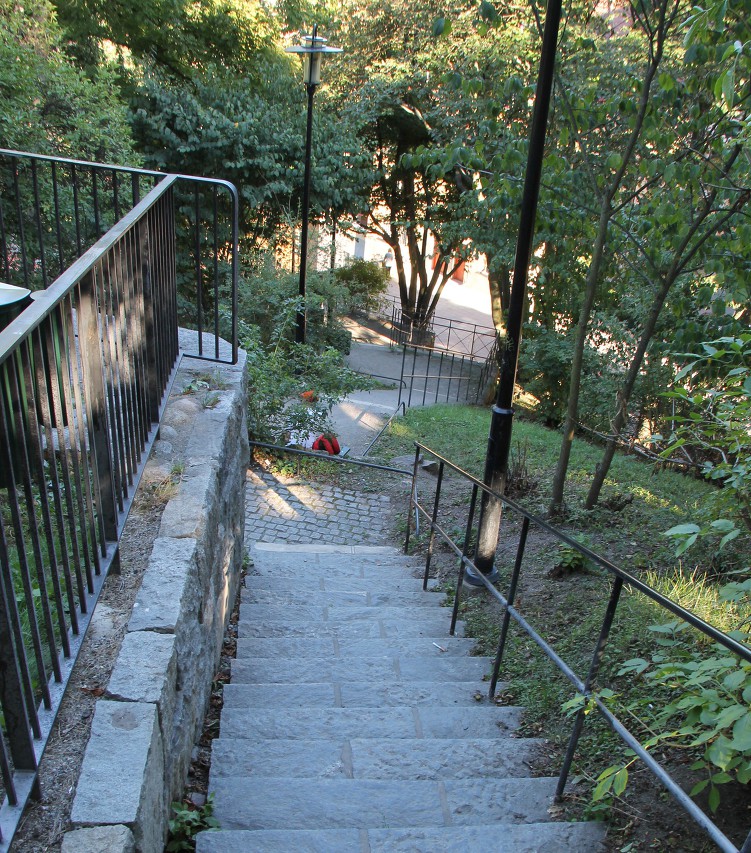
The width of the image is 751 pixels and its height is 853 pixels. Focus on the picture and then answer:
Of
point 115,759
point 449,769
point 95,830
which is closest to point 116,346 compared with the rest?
point 115,759

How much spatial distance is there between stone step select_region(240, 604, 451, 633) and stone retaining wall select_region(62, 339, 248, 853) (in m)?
0.20

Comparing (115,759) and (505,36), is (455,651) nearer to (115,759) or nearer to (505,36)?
(115,759)

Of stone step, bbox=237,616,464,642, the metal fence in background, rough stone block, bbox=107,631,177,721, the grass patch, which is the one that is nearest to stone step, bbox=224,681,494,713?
the grass patch

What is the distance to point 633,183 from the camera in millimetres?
6113

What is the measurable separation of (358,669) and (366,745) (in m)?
0.81

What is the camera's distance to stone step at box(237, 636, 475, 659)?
375 cm

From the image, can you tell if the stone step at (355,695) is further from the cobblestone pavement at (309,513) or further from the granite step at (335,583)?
the cobblestone pavement at (309,513)

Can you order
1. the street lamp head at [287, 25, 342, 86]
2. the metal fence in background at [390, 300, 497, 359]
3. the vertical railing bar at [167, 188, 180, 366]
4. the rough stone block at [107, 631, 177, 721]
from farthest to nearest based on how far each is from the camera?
the metal fence in background at [390, 300, 497, 359], the street lamp head at [287, 25, 342, 86], the vertical railing bar at [167, 188, 180, 366], the rough stone block at [107, 631, 177, 721]

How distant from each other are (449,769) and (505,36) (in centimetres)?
1302

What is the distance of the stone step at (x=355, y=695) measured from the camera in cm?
316

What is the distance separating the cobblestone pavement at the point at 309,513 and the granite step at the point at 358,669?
309 cm

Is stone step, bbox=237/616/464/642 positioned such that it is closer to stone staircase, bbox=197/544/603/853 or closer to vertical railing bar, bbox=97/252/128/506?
stone staircase, bbox=197/544/603/853

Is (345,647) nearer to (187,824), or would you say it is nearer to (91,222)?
(187,824)

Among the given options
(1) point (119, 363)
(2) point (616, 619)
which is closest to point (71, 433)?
(1) point (119, 363)
